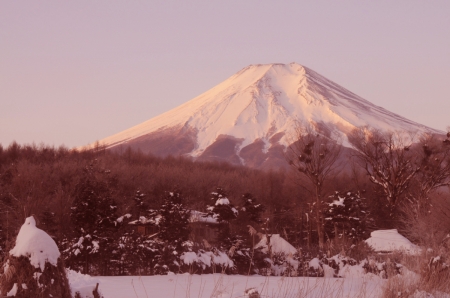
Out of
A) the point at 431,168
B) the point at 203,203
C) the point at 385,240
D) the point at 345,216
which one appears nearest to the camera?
the point at 385,240

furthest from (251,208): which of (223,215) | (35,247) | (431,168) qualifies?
(35,247)

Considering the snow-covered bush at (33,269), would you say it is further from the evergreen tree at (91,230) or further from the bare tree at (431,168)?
the bare tree at (431,168)

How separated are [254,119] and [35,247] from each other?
14193 cm

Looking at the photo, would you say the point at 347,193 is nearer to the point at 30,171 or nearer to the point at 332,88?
the point at 30,171

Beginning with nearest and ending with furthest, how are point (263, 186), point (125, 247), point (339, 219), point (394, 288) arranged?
point (394, 288) < point (125, 247) < point (339, 219) < point (263, 186)

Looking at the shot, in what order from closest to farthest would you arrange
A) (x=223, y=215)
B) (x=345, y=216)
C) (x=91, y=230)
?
1. (x=91, y=230)
2. (x=223, y=215)
3. (x=345, y=216)

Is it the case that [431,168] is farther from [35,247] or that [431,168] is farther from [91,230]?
[35,247]

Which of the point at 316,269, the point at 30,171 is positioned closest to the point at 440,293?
the point at 316,269

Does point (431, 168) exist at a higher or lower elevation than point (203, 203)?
higher

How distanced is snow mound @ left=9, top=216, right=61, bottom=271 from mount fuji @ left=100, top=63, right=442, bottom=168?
11619 centimetres

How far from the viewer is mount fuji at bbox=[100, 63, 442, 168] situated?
424ft

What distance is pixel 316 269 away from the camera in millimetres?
17859

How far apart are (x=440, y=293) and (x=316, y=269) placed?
979 cm

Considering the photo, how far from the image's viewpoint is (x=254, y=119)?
147m
